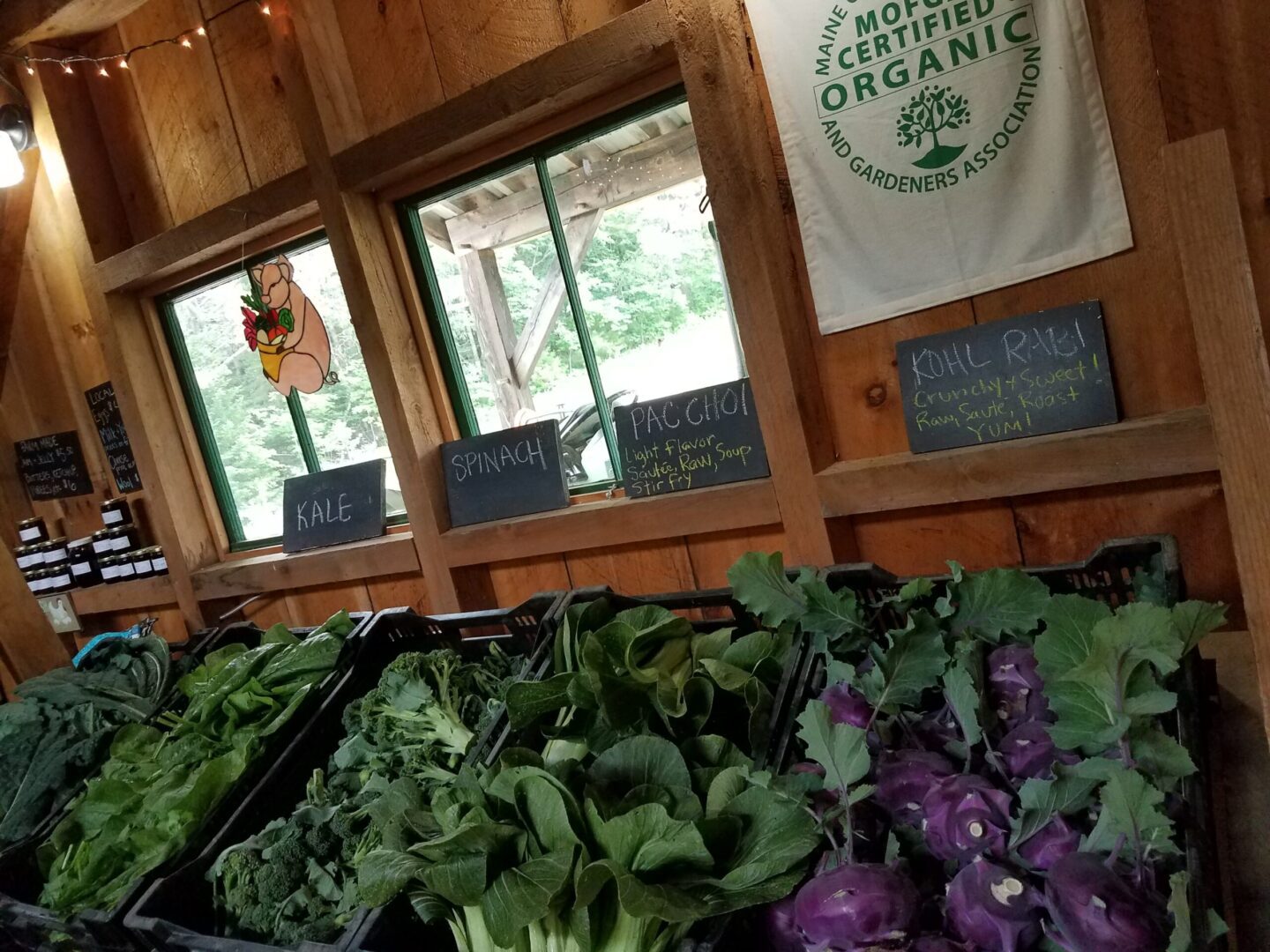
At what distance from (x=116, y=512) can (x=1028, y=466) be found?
128 inches

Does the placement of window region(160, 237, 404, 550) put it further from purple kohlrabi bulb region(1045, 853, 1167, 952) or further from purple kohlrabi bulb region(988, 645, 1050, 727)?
purple kohlrabi bulb region(1045, 853, 1167, 952)

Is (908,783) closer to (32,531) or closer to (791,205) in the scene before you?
(791,205)

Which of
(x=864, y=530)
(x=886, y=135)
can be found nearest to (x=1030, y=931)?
(x=864, y=530)

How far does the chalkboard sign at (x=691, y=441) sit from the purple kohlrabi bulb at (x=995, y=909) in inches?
46.2

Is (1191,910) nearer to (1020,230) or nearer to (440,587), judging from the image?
(1020,230)

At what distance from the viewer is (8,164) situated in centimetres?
271

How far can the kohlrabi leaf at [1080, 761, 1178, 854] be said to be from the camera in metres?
0.87

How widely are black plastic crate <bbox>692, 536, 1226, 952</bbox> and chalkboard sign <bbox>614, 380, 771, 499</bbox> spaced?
50 cm

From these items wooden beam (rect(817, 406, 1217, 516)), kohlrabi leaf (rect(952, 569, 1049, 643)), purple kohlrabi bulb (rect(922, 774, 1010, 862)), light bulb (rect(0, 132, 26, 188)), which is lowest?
purple kohlrabi bulb (rect(922, 774, 1010, 862))

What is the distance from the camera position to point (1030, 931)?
2.97ft

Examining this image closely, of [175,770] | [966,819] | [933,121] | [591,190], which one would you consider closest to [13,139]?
[591,190]

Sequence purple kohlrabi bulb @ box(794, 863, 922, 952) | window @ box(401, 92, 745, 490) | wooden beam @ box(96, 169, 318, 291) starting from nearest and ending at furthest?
purple kohlrabi bulb @ box(794, 863, 922, 952), window @ box(401, 92, 745, 490), wooden beam @ box(96, 169, 318, 291)

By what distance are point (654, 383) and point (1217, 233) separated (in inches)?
60.2

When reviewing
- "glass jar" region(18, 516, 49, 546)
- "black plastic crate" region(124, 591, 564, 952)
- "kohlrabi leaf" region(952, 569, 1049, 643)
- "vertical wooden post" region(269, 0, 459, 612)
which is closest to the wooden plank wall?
"vertical wooden post" region(269, 0, 459, 612)
